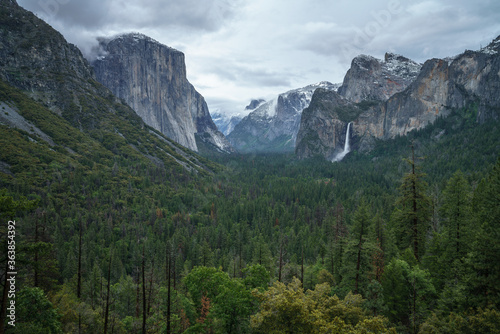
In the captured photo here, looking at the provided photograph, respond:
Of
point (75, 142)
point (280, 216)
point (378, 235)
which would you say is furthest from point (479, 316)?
point (75, 142)

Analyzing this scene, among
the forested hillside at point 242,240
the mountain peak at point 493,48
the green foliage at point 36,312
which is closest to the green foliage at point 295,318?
the forested hillside at point 242,240

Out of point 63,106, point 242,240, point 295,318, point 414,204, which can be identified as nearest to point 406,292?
point 414,204

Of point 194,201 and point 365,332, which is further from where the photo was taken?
point 194,201

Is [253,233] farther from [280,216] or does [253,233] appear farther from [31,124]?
[31,124]

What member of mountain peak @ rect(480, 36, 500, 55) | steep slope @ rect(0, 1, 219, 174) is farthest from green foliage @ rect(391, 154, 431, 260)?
mountain peak @ rect(480, 36, 500, 55)

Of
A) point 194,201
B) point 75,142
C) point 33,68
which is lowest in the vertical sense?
point 194,201

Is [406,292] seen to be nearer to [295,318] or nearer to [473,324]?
[473,324]
